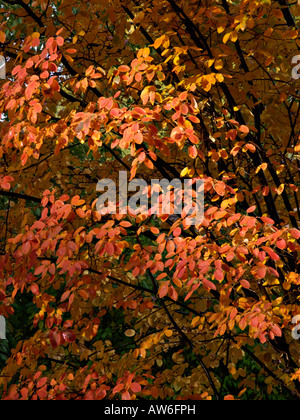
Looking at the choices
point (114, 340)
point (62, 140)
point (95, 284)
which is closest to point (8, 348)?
point (114, 340)

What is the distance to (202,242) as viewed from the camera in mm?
2797

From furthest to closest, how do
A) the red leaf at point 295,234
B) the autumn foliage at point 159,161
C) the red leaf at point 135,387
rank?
1. the red leaf at point 135,387
2. the autumn foliage at point 159,161
3. the red leaf at point 295,234

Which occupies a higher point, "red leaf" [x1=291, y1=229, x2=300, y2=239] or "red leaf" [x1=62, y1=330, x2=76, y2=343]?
"red leaf" [x1=291, y1=229, x2=300, y2=239]

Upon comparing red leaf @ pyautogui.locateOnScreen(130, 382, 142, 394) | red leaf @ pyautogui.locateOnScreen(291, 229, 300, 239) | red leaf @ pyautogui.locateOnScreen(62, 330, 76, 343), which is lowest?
red leaf @ pyautogui.locateOnScreen(130, 382, 142, 394)

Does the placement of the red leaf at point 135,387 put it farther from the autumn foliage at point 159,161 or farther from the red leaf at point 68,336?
the red leaf at point 68,336

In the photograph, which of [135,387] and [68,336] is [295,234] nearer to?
[135,387]

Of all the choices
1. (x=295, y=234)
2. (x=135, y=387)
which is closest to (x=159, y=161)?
(x=295, y=234)

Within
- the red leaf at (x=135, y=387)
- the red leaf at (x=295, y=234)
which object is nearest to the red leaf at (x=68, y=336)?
the red leaf at (x=135, y=387)

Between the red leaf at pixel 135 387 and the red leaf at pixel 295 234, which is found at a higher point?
the red leaf at pixel 295 234

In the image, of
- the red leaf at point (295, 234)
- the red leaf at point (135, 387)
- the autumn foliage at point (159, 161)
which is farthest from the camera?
the red leaf at point (135, 387)

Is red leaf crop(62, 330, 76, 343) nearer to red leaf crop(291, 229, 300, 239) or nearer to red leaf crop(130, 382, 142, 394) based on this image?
red leaf crop(130, 382, 142, 394)

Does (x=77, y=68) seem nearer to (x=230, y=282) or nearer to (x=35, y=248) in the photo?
(x=35, y=248)

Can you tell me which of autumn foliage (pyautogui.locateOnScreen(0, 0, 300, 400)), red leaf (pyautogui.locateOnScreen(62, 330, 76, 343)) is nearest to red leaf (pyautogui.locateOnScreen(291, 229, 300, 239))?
autumn foliage (pyautogui.locateOnScreen(0, 0, 300, 400))

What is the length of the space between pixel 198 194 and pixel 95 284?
3.28ft
